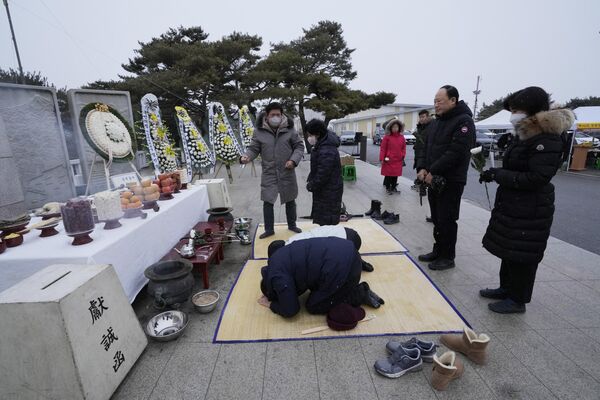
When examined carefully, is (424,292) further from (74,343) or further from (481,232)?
(74,343)

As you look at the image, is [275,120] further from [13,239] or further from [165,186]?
[13,239]

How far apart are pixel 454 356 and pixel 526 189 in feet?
4.52

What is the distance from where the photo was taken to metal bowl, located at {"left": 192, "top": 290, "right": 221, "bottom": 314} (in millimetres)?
2604

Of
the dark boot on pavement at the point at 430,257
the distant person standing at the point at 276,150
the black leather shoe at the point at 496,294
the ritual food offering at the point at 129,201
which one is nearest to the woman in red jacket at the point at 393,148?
the distant person standing at the point at 276,150

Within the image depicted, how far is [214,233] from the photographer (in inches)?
Answer: 148

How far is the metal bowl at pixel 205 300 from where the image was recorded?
8.54 feet

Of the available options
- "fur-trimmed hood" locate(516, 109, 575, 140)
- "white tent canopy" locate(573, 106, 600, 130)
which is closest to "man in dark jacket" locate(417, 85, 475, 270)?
"fur-trimmed hood" locate(516, 109, 575, 140)

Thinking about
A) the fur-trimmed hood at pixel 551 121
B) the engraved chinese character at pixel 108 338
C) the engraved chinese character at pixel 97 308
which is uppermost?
the fur-trimmed hood at pixel 551 121

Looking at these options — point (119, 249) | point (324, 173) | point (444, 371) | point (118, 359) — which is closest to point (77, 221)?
point (119, 249)

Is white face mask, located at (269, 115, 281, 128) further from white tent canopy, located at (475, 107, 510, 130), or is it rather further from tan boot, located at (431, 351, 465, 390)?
white tent canopy, located at (475, 107, 510, 130)

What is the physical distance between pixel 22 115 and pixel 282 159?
3866 millimetres

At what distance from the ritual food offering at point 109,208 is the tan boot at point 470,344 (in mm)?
2812

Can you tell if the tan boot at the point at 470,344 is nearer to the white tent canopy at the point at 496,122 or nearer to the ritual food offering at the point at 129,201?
the ritual food offering at the point at 129,201

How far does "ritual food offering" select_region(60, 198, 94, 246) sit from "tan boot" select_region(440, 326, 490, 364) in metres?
2.77
